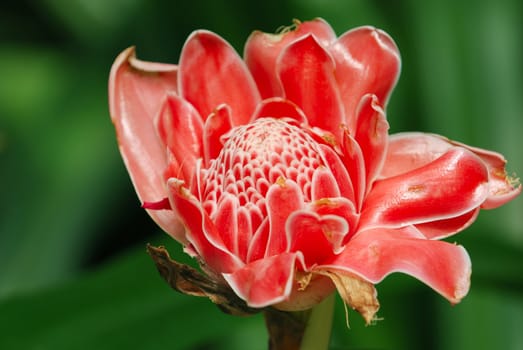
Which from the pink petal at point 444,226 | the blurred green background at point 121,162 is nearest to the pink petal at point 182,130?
the pink petal at point 444,226

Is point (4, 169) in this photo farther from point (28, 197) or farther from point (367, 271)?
point (367, 271)

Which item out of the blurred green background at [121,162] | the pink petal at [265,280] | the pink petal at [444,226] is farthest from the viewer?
the blurred green background at [121,162]

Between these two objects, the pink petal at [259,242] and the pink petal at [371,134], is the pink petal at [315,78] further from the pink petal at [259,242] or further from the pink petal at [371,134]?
the pink petal at [259,242]

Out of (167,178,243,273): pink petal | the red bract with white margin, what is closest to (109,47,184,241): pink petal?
the red bract with white margin

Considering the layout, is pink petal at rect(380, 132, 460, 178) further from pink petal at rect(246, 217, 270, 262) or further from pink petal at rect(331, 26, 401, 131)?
pink petal at rect(246, 217, 270, 262)


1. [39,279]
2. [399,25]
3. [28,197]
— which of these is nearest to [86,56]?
[28,197]

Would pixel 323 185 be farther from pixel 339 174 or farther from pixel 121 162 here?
pixel 121 162

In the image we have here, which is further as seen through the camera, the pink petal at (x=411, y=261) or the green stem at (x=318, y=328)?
the green stem at (x=318, y=328)
